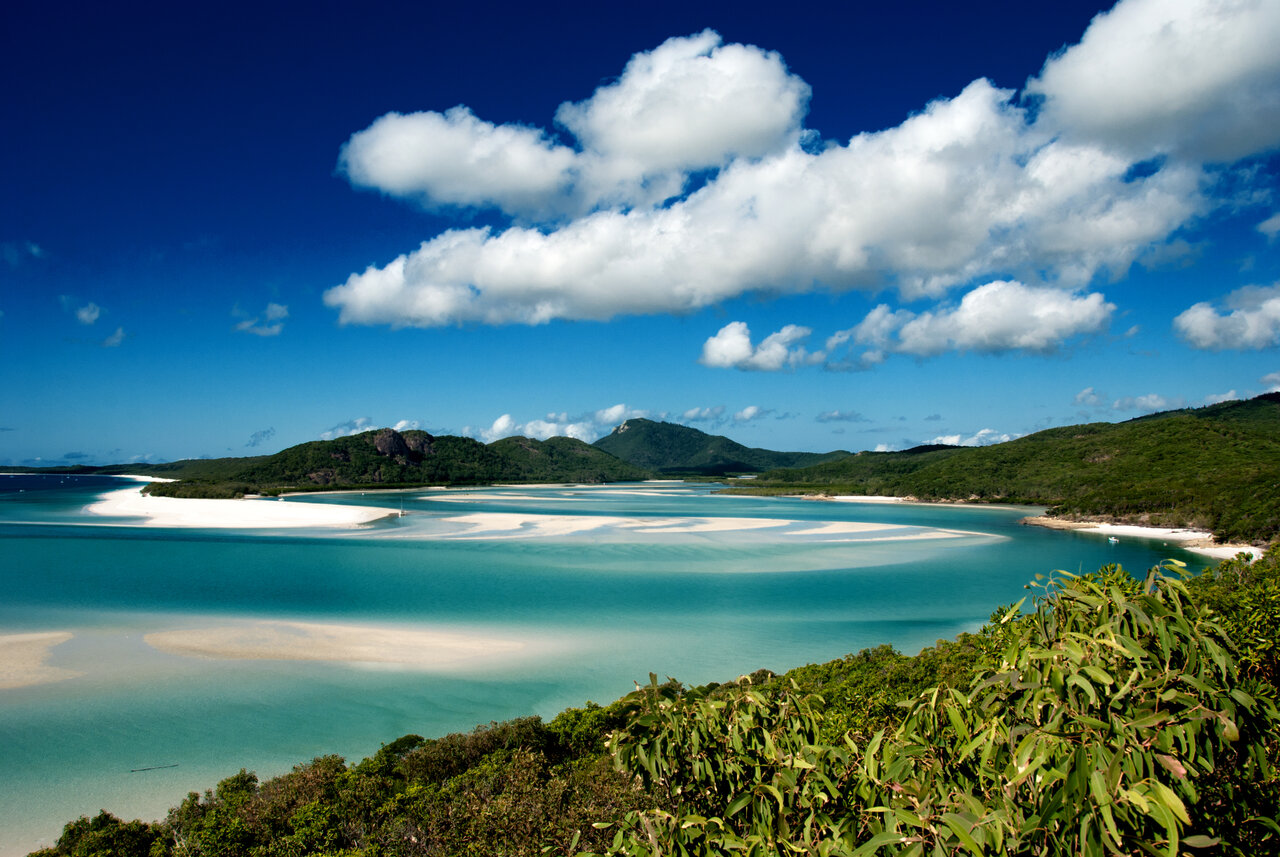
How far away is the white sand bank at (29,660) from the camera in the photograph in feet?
50.2

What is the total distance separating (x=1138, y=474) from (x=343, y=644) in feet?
302

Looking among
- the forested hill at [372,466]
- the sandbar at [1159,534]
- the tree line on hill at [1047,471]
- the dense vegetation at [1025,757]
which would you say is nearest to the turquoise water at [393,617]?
the sandbar at [1159,534]

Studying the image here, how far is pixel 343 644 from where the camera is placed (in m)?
19.2

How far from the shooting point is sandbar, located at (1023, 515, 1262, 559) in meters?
41.5

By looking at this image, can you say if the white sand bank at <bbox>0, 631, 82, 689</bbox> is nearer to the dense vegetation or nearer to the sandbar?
the dense vegetation

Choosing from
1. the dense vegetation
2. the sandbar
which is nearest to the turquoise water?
the sandbar

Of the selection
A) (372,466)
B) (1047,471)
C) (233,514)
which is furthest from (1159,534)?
(372,466)

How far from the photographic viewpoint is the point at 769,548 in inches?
1660

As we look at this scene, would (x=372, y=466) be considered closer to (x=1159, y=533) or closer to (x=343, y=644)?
(x=343, y=644)

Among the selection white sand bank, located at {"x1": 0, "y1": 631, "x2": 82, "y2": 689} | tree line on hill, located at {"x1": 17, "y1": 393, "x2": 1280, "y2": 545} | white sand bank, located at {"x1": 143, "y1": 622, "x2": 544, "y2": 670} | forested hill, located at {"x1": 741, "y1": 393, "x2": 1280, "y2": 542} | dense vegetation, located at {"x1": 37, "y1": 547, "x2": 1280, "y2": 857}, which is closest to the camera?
dense vegetation, located at {"x1": 37, "y1": 547, "x2": 1280, "y2": 857}

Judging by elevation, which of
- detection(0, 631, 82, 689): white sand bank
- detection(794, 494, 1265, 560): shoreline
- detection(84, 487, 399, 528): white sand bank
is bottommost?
detection(794, 494, 1265, 560): shoreline

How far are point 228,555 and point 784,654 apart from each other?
3222 cm

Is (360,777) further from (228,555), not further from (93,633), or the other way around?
(228,555)

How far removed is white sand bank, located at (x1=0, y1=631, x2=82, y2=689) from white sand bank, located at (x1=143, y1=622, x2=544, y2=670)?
7.42 feet
